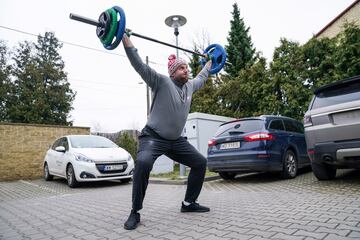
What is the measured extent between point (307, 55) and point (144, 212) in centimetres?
1212

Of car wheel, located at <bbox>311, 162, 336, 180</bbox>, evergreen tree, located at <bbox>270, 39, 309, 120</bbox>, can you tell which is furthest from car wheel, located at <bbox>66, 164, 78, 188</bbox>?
evergreen tree, located at <bbox>270, 39, 309, 120</bbox>

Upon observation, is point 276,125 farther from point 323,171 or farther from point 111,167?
point 111,167

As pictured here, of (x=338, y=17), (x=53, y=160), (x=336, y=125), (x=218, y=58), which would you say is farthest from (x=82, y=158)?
(x=338, y=17)

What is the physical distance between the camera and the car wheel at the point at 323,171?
19.3 ft

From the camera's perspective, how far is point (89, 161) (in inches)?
314

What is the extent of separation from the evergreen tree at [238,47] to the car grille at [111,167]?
66.1 feet

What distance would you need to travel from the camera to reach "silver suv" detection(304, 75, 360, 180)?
15.9 feet

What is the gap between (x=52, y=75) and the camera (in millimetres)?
34938

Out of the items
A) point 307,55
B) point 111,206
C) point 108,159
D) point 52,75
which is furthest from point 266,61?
point 52,75

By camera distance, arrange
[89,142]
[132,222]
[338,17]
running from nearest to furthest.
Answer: [132,222] → [89,142] → [338,17]

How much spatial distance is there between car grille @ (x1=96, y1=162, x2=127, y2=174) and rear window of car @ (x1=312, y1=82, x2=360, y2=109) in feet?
16.9

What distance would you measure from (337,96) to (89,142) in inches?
272

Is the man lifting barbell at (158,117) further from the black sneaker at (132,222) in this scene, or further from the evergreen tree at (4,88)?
the evergreen tree at (4,88)

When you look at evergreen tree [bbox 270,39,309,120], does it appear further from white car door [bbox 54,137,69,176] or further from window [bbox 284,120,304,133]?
white car door [bbox 54,137,69,176]
